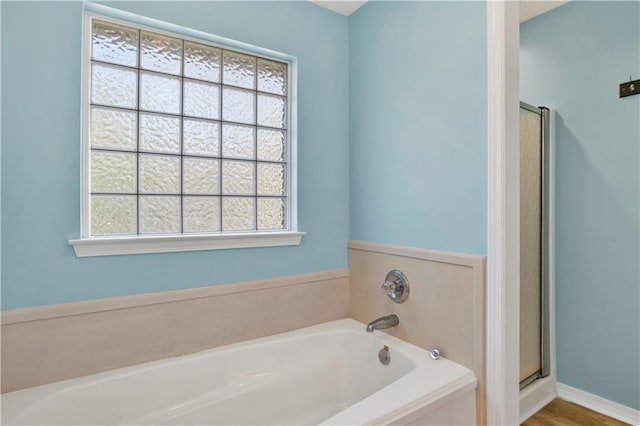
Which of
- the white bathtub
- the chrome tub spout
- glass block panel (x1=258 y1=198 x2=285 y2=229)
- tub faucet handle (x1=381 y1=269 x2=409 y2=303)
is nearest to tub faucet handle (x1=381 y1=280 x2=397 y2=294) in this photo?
tub faucet handle (x1=381 y1=269 x2=409 y2=303)

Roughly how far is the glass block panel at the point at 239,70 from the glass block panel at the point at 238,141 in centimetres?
25

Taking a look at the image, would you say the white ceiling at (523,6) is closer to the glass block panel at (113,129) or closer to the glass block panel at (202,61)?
the glass block panel at (202,61)

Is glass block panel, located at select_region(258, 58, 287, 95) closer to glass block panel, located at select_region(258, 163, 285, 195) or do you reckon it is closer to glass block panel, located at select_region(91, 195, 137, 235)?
glass block panel, located at select_region(258, 163, 285, 195)

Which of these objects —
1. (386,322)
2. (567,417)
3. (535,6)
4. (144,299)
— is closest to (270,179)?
(144,299)

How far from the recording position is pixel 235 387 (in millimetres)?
1627

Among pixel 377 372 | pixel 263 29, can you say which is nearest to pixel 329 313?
pixel 377 372

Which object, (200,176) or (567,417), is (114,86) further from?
(567,417)

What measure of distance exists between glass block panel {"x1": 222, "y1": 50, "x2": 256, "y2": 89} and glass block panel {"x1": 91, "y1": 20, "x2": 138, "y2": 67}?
17.1 inches

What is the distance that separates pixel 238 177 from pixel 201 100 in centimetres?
45

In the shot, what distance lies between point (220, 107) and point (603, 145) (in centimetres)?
236

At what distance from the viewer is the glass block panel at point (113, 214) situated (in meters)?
1.47

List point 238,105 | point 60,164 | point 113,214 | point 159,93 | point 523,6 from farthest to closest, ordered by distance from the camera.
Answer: point 523,6 → point 238,105 → point 159,93 → point 113,214 → point 60,164

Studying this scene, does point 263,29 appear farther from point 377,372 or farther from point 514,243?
point 377,372

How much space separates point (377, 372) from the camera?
1.72 metres
